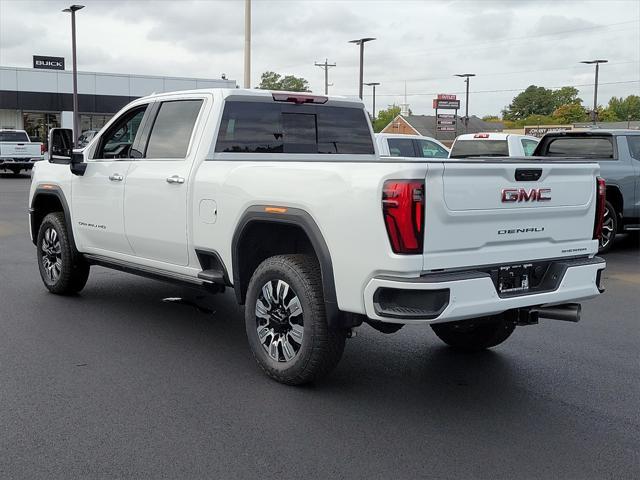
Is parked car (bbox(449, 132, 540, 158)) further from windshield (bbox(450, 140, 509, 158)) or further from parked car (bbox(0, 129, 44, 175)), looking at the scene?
parked car (bbox(0, 129, 44, 175))

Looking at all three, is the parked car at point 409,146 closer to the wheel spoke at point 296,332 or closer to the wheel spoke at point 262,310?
the wheel spoke at point 262,310

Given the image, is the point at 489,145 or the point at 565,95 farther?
the point at 565,95

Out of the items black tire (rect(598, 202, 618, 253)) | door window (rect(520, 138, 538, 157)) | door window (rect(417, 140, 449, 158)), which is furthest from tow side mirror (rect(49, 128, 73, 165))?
door window (rect(520, 138, 538, 157))

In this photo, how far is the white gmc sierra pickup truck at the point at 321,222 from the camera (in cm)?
435

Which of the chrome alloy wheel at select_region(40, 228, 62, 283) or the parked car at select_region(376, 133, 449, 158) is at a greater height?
the parked car at select_region(376, 133, 449, 158)

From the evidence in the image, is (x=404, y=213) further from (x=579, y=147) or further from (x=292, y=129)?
(x=579, y=147)

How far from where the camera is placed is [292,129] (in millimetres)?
6586

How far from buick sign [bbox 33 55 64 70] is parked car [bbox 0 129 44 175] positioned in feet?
90.8

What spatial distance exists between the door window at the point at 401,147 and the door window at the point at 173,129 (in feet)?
31.7

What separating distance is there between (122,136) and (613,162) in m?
7.74

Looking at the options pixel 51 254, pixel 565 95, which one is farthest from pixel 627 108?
pixel 51 254

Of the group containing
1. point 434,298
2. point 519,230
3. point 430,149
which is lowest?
point 434,298

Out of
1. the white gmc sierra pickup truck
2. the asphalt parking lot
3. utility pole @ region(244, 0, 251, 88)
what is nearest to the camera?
the asphalt parking lot

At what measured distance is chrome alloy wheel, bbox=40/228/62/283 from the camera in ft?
26.1
